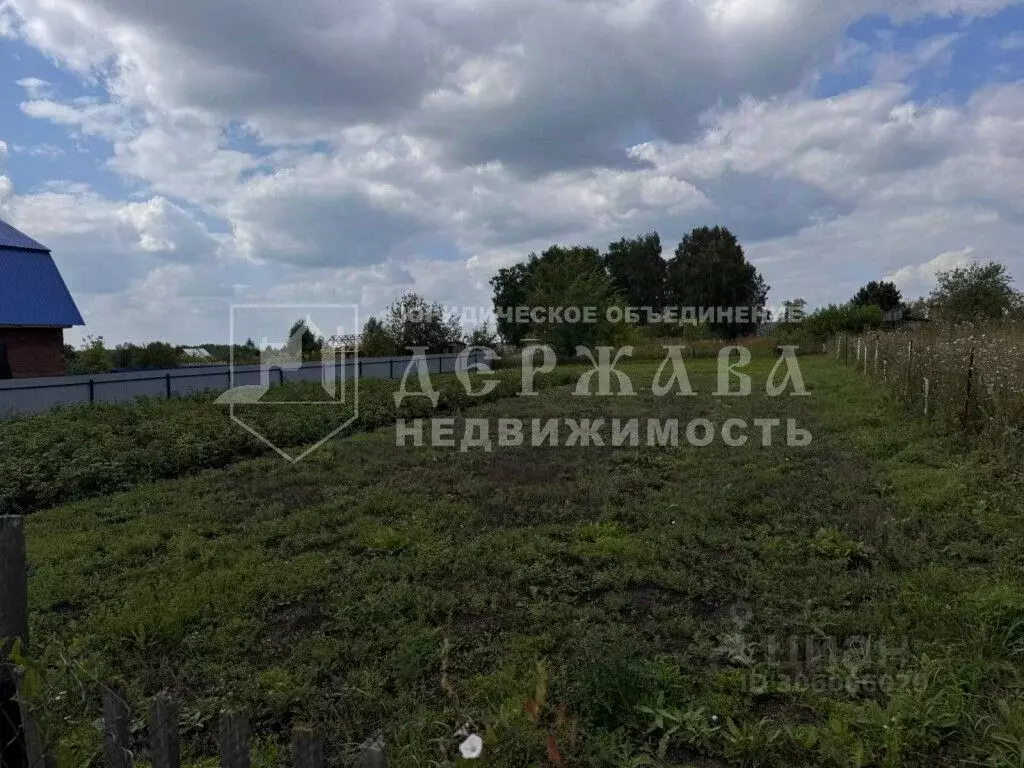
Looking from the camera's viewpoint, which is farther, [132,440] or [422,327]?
[422,327]

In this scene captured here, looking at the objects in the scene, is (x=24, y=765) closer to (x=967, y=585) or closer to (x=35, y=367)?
(x=967, y=585)

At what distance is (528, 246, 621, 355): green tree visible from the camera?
27.1 m

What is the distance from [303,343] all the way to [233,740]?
73.2 feet

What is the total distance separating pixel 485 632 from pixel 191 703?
4.28 feet

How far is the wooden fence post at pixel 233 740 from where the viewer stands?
142 centimetres

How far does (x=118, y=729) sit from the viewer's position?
154 cm

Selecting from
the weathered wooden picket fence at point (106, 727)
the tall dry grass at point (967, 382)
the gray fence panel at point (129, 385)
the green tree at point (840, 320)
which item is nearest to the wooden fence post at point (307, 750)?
the weathered wooden picket fence at point (106, 727)

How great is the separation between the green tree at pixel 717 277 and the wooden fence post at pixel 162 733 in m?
42.9

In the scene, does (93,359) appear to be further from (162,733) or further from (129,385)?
(162,733)

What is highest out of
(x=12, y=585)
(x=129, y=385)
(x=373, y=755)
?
(x=129, y=385)

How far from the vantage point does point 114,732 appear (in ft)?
5.01

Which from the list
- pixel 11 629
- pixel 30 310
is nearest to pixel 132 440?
pixel 11 629

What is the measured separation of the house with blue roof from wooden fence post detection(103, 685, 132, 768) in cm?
1978

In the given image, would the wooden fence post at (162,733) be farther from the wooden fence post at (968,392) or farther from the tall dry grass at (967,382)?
the wooden fence post at (968,392)
